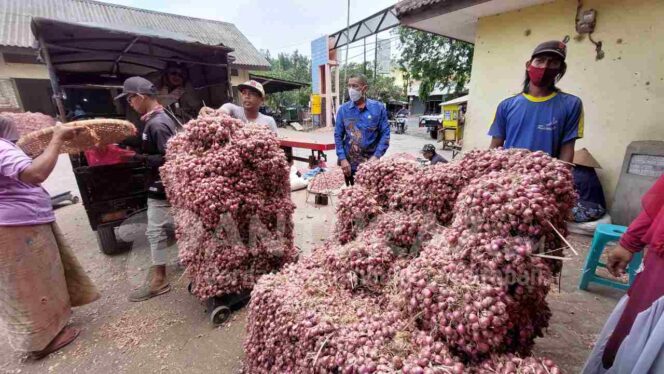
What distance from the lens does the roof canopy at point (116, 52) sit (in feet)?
13.2

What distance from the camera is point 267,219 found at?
2408mm

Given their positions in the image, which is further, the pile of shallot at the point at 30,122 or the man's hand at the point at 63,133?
the pile of shallot at the point at 30,122

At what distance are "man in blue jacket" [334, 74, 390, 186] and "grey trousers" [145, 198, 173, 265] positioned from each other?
6.95 feet

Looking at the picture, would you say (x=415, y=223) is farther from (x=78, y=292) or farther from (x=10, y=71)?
(x=10, y=71)

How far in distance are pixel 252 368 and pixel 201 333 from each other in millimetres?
1104

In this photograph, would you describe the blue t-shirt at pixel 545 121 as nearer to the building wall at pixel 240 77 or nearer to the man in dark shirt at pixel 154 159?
the man in dark shirt at pixel 154 159

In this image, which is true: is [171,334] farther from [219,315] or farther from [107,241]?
[107,241]

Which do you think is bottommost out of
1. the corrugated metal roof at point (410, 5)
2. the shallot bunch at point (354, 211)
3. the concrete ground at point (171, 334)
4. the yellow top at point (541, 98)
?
the concrete ground at point (171, 334)

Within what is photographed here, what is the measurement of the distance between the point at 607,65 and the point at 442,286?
4948 millimetres

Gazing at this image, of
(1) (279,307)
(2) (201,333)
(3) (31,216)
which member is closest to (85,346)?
→ (2) (201,333)

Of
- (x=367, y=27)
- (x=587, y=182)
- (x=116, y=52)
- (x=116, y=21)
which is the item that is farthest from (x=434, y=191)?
(x=116, y=21)

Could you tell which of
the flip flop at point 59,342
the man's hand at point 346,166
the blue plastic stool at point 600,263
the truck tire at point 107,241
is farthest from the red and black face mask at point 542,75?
the truck tire at point 107,241

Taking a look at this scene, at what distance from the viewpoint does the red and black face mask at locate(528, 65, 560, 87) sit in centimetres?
210

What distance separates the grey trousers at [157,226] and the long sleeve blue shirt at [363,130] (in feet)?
7.01
